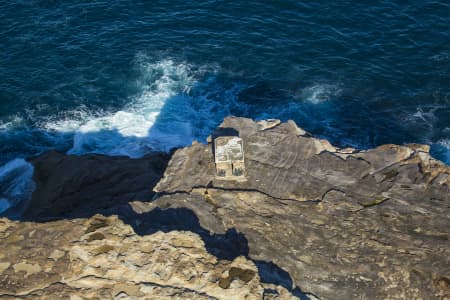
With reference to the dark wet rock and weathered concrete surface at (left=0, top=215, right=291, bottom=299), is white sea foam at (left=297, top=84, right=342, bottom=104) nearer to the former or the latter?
the dark wet rock

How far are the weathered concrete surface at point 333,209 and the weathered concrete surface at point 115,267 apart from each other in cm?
462

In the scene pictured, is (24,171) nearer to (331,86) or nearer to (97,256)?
(97,256)

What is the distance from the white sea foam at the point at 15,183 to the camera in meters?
49.4

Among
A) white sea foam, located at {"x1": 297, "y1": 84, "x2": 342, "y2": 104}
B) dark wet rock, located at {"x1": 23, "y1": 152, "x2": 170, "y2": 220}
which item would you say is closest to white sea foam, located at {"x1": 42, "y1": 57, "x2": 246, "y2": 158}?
dark wet rock, located at {"x1": 23, "y1": 152, "x2": 170, "y2": 220}

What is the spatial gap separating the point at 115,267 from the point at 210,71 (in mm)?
41594

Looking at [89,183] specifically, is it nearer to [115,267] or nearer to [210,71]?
[115,267]

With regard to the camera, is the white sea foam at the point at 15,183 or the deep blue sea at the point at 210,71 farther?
the deep blue sea at the point at 210,71

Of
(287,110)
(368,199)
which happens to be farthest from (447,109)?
(368,199)

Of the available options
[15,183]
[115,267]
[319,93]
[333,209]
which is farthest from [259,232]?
[319,93]

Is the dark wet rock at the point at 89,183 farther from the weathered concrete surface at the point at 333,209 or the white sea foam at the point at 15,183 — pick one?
the weathered concrete surface at the point at 333,209

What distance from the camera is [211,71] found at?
64.8m

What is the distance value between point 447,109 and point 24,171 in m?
46.1

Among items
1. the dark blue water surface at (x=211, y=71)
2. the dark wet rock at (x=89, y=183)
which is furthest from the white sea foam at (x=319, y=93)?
the dark wet rock at (x=89, y=183)

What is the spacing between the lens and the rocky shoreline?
26.0 metres
